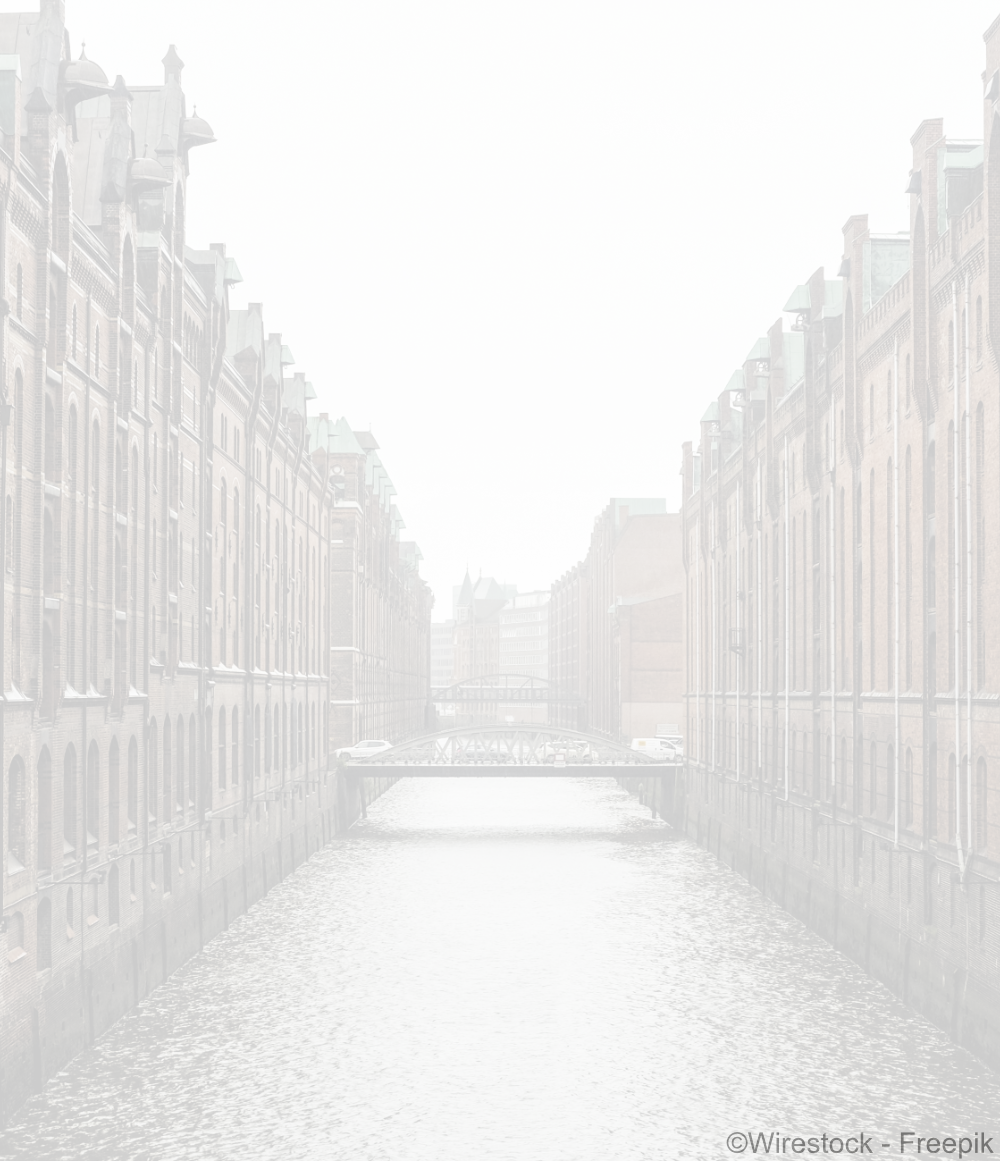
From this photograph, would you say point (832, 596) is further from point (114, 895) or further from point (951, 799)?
point (114, 895)

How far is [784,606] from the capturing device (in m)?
46.9

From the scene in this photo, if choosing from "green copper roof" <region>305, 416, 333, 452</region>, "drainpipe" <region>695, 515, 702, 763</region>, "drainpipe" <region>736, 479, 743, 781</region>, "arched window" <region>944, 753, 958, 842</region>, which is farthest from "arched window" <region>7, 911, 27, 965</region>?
"green copper roof" <region>305, 416, 333, 452</region>

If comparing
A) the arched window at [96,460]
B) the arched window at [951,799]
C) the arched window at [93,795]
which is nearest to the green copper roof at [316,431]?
the arched window at [96,460]

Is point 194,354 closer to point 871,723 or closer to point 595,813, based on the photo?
point 871,723

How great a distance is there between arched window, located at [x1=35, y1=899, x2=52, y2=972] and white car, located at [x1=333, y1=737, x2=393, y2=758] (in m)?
48.7

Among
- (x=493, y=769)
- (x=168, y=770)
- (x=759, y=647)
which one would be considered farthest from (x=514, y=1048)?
(x=493, y=769)

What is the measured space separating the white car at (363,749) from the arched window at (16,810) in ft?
163

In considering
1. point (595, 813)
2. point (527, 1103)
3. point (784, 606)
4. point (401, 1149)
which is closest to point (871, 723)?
point (784, 606)

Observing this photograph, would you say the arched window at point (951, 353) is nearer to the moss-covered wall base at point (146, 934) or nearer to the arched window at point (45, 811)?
the arched window at point (45, 811)

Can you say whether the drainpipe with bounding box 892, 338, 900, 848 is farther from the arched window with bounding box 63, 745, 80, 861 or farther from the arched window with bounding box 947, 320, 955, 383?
the arched window with bounding box 63, 745, 80, 861

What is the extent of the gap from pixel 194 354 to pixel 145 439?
7.46 meters

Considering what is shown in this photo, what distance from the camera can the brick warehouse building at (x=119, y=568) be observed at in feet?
77.3

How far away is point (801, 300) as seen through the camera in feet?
144

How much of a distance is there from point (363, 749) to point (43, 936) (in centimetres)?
5730
